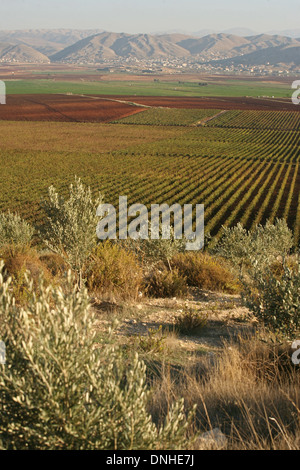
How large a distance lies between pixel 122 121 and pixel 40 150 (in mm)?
40000

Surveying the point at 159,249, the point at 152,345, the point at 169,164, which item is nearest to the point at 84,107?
the point at 169,164

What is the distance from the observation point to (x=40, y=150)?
6644 cm

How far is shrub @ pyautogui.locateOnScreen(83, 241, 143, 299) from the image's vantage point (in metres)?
9.93

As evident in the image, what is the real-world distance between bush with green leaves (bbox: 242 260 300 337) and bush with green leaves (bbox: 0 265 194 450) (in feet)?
11.9

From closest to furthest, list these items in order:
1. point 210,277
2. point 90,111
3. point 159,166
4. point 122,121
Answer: point 210,277
point 159,166
point 122,121
point 90,111

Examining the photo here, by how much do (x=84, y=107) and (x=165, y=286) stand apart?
400ft

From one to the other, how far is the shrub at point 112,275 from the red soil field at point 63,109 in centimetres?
9781

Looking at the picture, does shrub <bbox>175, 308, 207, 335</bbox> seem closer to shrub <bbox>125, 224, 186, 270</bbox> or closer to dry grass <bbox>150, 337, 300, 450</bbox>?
dry grass <bbox>150, 337, 300, 450</bbox>

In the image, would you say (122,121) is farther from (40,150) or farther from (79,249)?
(79,249)

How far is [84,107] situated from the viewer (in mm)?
124062

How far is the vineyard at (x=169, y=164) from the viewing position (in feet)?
124

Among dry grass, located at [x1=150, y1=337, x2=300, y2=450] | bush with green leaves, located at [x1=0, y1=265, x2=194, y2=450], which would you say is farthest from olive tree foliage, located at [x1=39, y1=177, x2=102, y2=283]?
bush with green leaves, located at [x1=0, y1=265, x2=194, y2=450]
